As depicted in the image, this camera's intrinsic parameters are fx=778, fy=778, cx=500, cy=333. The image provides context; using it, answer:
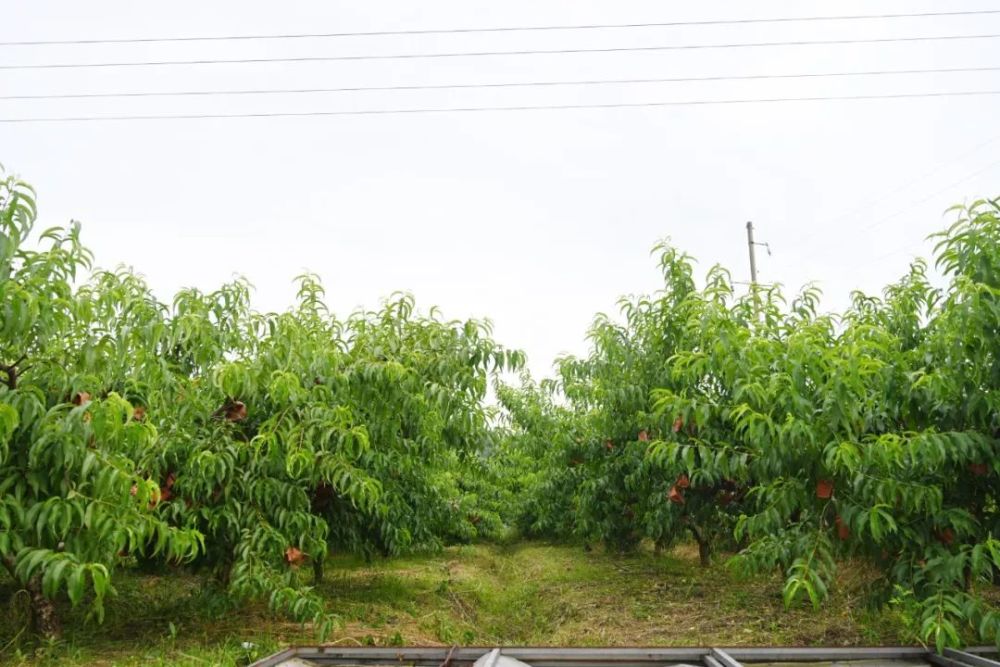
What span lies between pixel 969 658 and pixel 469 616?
16.2 ft

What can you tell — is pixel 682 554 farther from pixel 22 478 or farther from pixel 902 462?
pixel 22 478

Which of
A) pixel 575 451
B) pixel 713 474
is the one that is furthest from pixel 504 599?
pixel 713 474

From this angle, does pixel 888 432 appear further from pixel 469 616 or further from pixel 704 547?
pixel 704 547

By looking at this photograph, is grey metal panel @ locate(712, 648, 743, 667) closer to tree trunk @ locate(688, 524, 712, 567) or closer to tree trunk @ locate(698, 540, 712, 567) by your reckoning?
tree trunk @ locate(688, 524, 712, 567)

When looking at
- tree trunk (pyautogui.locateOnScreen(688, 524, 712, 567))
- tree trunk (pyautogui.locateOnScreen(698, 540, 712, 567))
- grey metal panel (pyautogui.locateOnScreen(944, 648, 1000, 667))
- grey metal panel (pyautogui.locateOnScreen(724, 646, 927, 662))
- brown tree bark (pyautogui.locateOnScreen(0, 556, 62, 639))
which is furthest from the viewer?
tree trunk (pyautogui.locateOnScreen(698, 540, 712, 567))

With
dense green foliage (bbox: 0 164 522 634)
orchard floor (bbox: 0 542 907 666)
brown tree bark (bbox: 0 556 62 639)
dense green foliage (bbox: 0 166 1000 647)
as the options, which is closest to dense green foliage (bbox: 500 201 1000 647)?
dense green foliage (bbox: 0 166 1000 647)

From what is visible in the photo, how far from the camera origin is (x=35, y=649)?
180 inches

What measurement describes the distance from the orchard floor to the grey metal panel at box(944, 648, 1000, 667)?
168 cm

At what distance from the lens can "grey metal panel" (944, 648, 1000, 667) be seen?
334 cm

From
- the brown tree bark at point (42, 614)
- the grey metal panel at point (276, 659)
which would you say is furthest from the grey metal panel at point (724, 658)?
the brown tree bark at point (42, 614)

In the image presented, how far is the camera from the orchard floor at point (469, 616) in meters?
4.98

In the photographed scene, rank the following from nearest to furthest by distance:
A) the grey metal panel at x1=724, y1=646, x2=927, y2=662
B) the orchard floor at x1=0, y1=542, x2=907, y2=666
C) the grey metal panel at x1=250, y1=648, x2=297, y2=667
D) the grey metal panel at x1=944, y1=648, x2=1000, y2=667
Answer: the grey metal panel at x1=944, y1=648, x2=1000, y2=667
the grey metal panel at x1=250, y1=648, x2=297, y2=667
the grey metal panel at x1=724, y1=646, x2=927, y2=662
the orchard floor at x1=0, y1=542, x2=907, y2=666

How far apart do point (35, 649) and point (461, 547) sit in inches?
393

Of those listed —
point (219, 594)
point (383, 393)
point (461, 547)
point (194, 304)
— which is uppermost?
point (194, 304)
